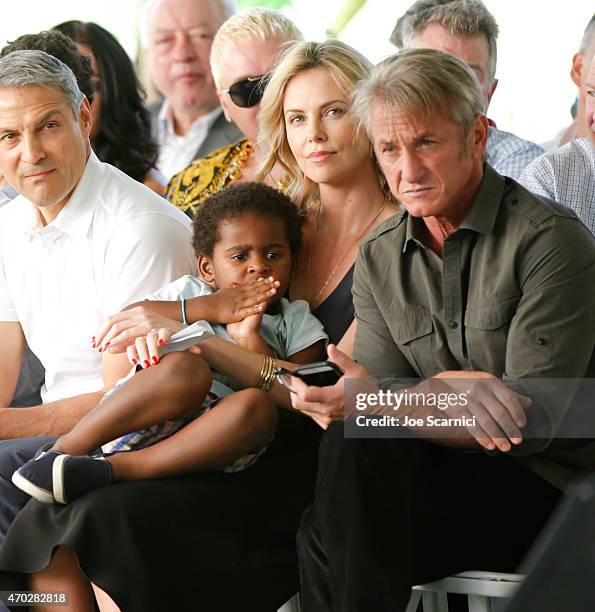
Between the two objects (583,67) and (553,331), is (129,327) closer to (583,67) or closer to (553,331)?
(553,331)

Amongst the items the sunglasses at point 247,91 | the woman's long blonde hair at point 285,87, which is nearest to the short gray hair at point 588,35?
the woman's long blonde hair at point 285,87

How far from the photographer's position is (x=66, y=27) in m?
3.59

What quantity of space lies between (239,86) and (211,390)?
120 centimetres

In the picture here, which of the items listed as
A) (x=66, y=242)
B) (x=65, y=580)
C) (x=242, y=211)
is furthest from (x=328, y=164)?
(x=65, y=580)

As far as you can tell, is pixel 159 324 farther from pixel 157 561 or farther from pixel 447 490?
pixel 447 490

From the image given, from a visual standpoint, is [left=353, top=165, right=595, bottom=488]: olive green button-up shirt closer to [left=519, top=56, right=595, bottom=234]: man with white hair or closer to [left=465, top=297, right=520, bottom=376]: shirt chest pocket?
[left=465, top=297, right=520, bottom=376]: shirt chest pocket

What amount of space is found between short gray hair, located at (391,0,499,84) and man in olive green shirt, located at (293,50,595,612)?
3.97 ft

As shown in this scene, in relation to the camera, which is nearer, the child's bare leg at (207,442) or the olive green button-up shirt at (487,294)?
the olive green button-up shirt at (487,294)

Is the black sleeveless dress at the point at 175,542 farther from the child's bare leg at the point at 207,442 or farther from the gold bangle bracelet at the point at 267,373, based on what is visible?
the gold bangle bracelet at the point at 267,373

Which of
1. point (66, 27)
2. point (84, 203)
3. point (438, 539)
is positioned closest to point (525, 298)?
point (438, 539)

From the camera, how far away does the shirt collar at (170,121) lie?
14.2ft

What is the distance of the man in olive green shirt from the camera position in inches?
77.0

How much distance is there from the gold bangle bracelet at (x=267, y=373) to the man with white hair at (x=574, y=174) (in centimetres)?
86

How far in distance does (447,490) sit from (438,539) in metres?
0.09
